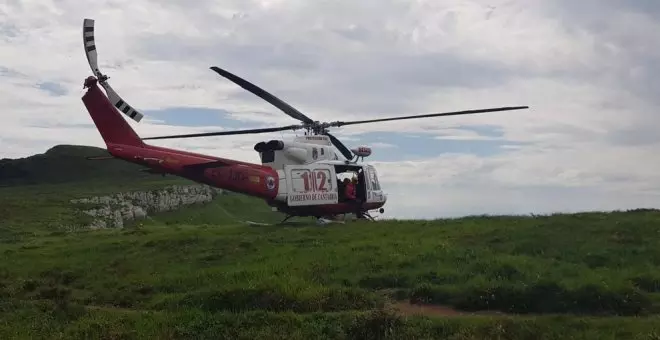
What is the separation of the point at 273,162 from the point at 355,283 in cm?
1357

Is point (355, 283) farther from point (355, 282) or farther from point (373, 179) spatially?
point (373, 179)

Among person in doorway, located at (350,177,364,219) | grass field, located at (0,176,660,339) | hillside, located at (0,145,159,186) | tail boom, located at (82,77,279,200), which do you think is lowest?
grass field, located at (0,176,660,339)

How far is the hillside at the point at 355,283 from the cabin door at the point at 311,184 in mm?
4090

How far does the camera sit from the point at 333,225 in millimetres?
25219

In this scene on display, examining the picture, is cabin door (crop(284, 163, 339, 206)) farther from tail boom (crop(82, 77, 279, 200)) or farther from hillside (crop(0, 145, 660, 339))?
hillside (crop(0, 145, 660, 339))

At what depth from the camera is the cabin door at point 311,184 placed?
27672 millimetres

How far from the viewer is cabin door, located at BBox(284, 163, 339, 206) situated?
90.8ft

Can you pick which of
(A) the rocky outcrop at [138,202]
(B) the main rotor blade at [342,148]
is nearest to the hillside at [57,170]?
(A) the rocky outcrop at [138,202]

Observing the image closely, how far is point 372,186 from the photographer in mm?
30422

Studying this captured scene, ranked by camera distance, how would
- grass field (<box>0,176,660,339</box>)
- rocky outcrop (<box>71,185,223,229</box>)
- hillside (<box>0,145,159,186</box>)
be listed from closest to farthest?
grass field (<box>0,176,660,339</box>) → rocky outcrop (<box>71,185,223,229</box>) → hillside (<box>0,145,159,186</box>)

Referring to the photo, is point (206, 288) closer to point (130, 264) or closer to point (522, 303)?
point (130, 264)

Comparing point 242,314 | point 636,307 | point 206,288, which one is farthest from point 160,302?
point 636,307

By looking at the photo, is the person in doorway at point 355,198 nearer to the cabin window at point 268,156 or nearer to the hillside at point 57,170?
the cabin window at point 268,156

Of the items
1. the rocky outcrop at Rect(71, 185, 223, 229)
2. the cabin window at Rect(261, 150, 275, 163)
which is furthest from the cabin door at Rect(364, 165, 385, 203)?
the rocky outcrop at Rect(71, 185, 223, 229)
